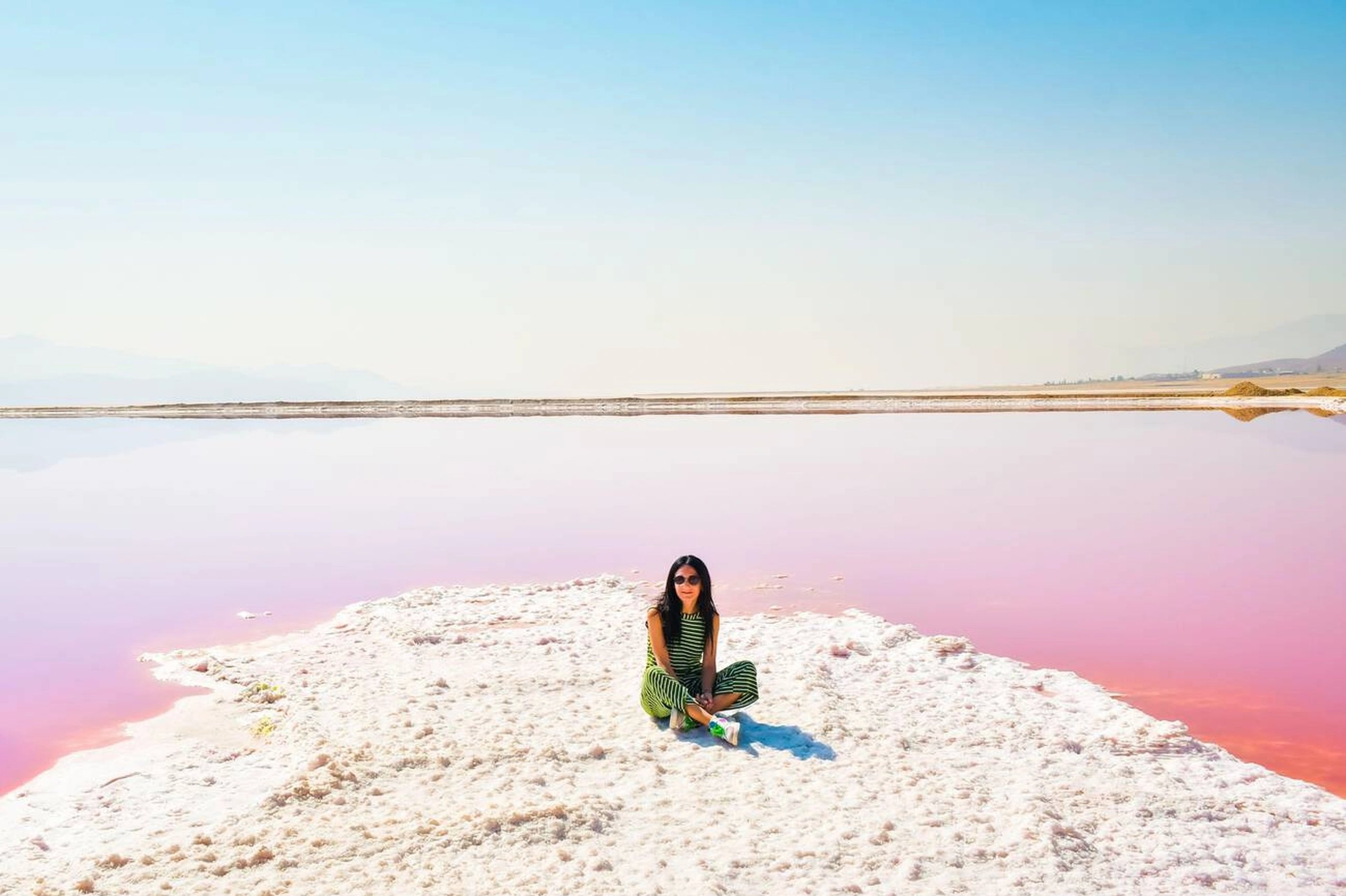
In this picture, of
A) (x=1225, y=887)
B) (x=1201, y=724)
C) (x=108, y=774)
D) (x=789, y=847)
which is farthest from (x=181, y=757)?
(x=1201, y=724)

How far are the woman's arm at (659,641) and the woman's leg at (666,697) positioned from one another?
0.05m

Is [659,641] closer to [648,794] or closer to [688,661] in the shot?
[688,661]

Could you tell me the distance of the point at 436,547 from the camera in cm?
1257

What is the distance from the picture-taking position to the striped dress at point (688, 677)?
6.09m

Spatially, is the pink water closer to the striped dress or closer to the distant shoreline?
the striped dress

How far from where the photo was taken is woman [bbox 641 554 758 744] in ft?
19.9

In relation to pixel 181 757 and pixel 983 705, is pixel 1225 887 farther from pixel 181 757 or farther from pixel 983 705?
pixel 181 757

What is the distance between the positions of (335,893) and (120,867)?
116 centimetres

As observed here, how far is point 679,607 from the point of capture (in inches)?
248

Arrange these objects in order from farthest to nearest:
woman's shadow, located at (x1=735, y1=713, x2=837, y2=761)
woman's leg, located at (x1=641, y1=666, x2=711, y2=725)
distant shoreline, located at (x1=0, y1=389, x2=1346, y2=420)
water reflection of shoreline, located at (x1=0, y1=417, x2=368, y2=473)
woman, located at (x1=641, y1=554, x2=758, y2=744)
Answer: distant shoreline, located at (x1=0, y1=389, x2=1346, y2=420) → water reflection of shoreline, located at (x1=0, y1=417, x2=368, y2=473) → woman, located at (x1=641, y1=554, x2=758, y2=744) → woman's leg, located at (x1=641, y1=666, x2=711, y2=725) → woman's shadow, located at (x1=735, y1=713, x2=837, y2=761)

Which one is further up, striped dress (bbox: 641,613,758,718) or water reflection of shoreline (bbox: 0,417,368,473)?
water reflection of shoreline (bbox: 0,417,368,473)

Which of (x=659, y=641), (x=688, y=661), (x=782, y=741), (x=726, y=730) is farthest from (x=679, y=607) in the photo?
(x=782, y=741)

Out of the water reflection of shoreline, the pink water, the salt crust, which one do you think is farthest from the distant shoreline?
the salt crust

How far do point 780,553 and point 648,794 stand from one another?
22.4 feet
